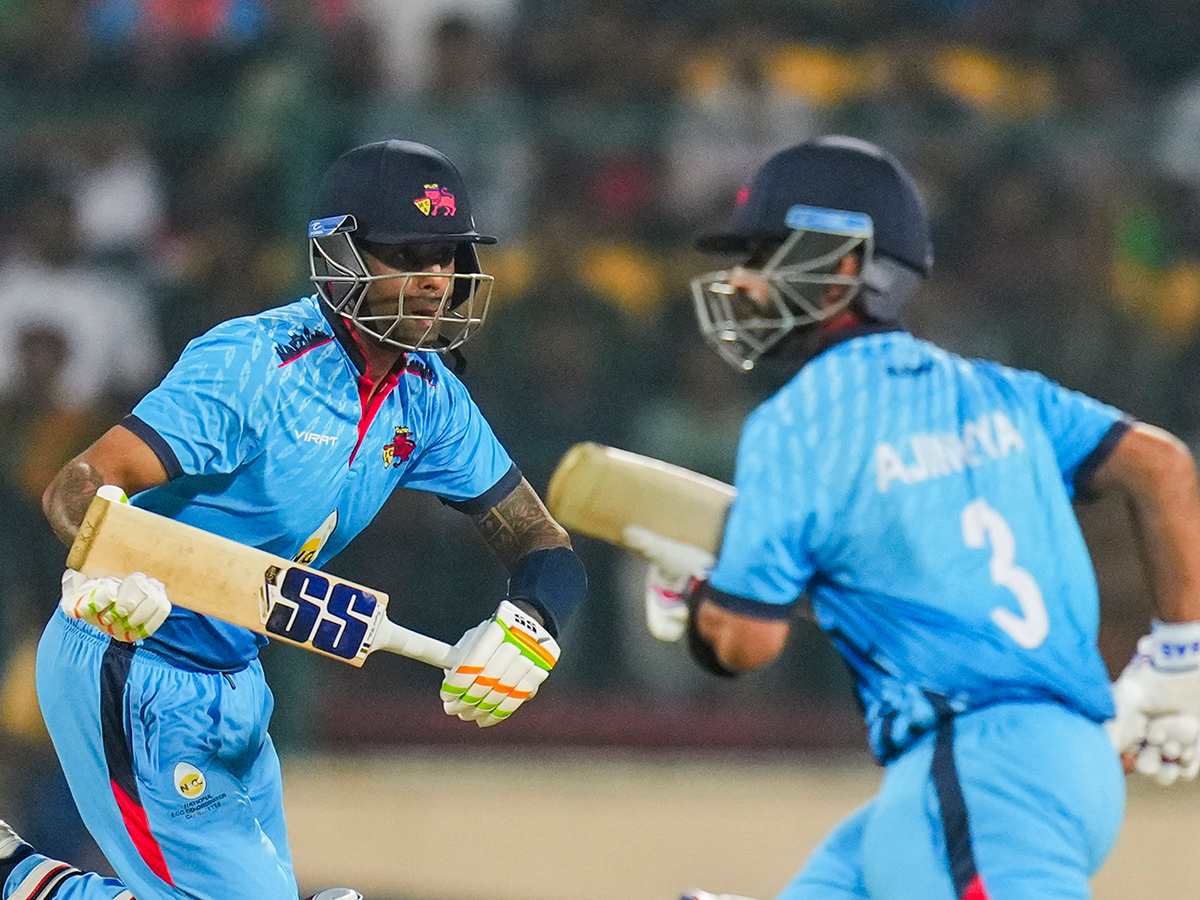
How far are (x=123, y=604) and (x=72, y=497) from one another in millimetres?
260

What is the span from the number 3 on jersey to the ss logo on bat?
1.32 meters

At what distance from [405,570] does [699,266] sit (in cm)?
182

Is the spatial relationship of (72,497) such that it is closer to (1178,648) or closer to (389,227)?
(389,227)

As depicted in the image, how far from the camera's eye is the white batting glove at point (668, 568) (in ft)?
11.5

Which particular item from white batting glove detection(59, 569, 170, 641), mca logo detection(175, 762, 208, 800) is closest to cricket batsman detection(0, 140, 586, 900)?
mca logo detection(175, 762, 208, 800)

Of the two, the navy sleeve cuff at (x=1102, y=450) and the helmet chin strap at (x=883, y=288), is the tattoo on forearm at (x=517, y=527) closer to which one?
the helmet chin strap at (x=883, y=288)

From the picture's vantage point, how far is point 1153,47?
9219 mm

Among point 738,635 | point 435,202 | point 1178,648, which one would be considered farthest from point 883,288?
point 435,202

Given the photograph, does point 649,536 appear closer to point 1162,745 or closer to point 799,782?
point 1162,745

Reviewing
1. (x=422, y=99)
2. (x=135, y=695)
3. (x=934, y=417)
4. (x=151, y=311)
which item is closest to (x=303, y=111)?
(x=422, y=99)

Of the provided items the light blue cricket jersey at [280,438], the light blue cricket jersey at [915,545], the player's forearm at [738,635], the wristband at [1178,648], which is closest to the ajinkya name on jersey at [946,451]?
the light blue cricket jersey at [915,545]

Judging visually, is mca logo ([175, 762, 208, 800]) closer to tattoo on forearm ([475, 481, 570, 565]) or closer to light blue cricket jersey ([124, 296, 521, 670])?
light blue cricket jersey ([124, 296, 521, 670])

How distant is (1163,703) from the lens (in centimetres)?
335

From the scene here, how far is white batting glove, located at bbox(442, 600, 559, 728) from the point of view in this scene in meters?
3.88
